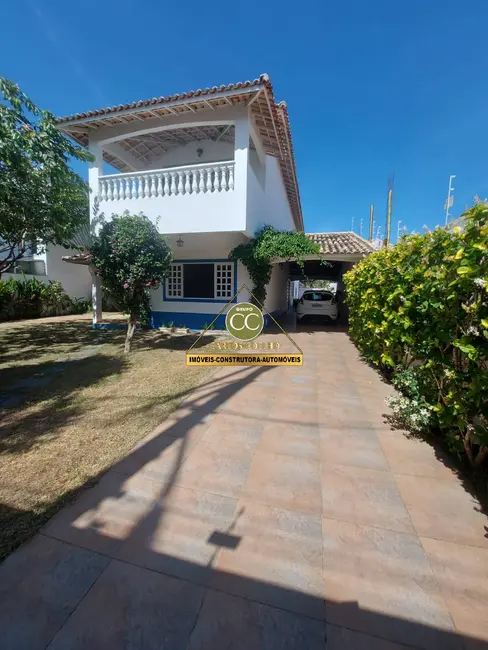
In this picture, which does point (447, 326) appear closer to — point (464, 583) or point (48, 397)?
point (464, 583)

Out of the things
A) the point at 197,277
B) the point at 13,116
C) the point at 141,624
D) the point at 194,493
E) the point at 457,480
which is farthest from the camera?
the point at 197,277

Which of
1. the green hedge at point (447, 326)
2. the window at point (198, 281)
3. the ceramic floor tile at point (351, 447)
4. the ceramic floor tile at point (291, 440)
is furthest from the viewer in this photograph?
the window at point (198, 281)

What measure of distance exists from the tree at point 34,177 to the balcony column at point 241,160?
421 centimetres

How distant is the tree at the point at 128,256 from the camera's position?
692cm

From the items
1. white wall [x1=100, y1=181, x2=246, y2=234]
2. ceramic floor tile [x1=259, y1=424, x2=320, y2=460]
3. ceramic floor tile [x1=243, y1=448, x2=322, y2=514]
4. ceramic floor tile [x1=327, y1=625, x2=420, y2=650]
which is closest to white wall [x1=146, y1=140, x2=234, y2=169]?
white wall [x1=100, y1=181, x2=246, y2=234]

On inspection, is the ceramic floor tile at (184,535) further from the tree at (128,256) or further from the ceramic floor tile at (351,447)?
the tree at (128,256)

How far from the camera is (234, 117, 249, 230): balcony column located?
320 inches

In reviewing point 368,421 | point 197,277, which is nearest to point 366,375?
point 368,421

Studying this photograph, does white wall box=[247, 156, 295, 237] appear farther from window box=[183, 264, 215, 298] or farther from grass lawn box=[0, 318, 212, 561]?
grass lawn box=[0, 318, 212, 561]

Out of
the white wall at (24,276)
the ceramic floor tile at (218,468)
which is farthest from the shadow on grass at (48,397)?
the white wall at (24,276)

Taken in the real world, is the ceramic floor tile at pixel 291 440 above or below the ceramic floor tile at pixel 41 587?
above

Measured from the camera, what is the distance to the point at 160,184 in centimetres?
901

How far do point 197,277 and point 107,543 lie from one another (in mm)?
10011

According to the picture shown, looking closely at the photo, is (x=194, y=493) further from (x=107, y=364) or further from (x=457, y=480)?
(x=107, y=364)
